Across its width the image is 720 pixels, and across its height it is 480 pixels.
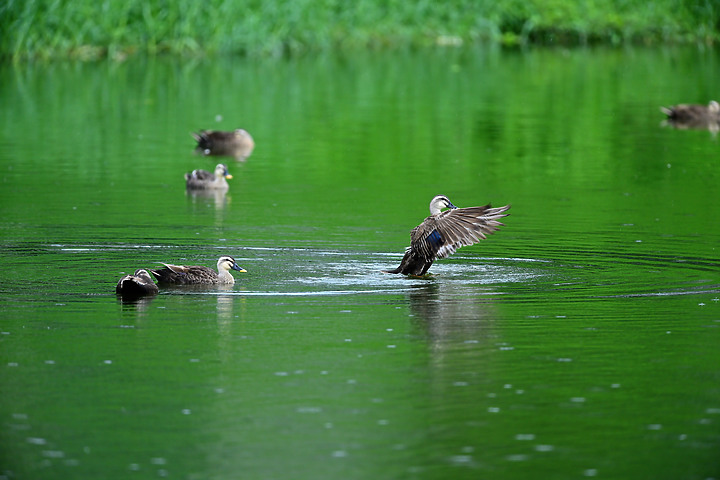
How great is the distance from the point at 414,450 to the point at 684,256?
6.06m

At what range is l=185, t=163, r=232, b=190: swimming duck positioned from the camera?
58.3 feet

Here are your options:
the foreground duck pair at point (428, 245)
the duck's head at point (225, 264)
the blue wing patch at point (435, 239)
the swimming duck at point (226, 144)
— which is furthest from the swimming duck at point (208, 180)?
the duck's head at point (225, 264)

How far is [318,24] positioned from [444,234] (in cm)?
3170

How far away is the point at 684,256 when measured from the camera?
1264 centimetres

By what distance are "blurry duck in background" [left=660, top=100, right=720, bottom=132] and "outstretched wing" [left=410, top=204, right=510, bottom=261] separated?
14.1 meters

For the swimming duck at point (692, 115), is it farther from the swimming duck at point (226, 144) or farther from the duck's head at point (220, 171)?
the duck's head at point (220, 171)

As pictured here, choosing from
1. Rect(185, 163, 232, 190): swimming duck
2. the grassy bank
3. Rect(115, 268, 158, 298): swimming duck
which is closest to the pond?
Rect(115, 268, 158, 298): swimming duck

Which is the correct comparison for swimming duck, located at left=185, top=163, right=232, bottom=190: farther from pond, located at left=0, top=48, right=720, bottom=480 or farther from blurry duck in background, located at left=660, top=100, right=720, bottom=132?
blurry duck in background, located at left=660, top=100, right=720, bottom=132

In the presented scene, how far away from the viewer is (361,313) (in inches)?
404

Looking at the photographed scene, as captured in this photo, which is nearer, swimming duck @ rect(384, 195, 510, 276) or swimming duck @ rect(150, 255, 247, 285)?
swimming duck @ rect(150, 255, 247, 285)

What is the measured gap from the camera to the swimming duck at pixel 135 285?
35.0ft

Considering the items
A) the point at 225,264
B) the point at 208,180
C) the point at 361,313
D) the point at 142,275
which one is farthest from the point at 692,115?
the point at 142,275

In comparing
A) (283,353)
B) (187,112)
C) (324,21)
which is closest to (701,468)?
(283,353)

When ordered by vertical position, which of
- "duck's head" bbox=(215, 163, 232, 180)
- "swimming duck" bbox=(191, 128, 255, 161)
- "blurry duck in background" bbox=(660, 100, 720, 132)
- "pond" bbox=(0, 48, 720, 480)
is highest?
"blurry duck in background" bbox=(660, 100, 720, 132)
